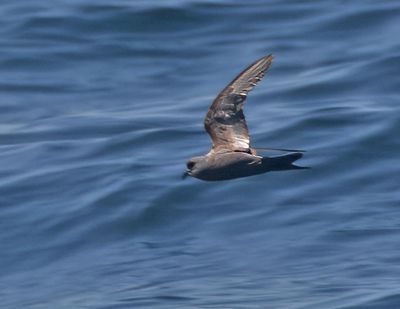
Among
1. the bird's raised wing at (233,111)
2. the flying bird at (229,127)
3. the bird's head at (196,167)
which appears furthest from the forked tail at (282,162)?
the bird's raised wing at (233,111)

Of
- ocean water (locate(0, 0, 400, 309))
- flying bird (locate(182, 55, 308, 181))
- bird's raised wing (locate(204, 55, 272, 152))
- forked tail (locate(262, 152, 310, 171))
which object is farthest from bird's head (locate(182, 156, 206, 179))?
ocean water (locate(0, 0, 400, 309))

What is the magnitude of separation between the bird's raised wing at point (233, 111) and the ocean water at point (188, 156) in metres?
2.29

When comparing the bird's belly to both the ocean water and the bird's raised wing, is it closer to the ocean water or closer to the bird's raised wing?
the bird's raised wing

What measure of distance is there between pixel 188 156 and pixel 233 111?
22.8ft

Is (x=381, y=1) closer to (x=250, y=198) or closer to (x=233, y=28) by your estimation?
(x=233, y=28)

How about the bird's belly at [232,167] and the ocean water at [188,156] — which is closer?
the bird's belly at [232,167]

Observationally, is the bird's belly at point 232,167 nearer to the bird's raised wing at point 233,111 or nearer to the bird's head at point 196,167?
the bird's head at point 196,167

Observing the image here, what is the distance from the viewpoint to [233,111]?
10.9 m

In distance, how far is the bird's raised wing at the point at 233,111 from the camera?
10836mm

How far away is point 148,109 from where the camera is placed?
798 inches

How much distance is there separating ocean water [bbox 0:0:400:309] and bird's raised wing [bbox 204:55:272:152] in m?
2.29

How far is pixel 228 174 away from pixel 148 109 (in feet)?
33.0

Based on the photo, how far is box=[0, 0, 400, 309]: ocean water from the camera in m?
14.5

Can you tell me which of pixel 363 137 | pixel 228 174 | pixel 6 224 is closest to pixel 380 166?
pixel 363 137
